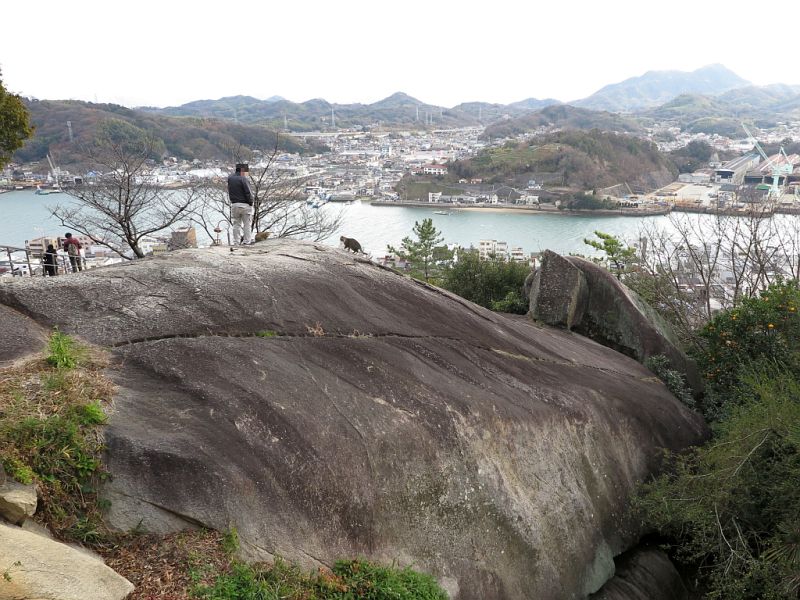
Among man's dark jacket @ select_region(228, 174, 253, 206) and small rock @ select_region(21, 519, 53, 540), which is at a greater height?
man's dark jacket @ select_region(228, 174, 253, 206)

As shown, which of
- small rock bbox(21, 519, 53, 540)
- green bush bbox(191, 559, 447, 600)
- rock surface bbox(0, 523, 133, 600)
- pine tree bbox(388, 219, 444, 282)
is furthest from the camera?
pine tree bbox(388, 219, 444, 282)

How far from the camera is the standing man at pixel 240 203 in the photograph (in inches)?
449

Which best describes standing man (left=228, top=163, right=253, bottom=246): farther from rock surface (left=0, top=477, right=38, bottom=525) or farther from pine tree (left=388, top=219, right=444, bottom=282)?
pine tree (left=388, top=219, right=444, bottom=282)

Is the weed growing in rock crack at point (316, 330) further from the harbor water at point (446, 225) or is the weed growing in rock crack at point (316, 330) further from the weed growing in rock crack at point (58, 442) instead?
the harbor water at point (446, 225)

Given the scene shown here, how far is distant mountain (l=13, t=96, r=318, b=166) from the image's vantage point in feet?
167

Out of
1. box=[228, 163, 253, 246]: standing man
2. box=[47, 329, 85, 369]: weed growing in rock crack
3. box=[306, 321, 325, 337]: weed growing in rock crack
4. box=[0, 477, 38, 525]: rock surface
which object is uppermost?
box=[228, 163, 253, 246]: standing man

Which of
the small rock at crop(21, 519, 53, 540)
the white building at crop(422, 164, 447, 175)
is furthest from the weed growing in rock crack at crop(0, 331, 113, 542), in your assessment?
the white building at crop(422, 164, 447, 175)

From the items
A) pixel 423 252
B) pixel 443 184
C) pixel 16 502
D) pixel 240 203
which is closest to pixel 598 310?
pixel 240 203

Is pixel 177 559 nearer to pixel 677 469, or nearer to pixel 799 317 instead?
pixel 677 469

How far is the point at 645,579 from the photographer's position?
8734 millimetres

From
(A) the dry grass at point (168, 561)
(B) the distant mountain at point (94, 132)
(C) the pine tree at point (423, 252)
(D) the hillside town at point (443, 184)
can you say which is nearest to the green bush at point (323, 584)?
(A) the dry grass at point (168, 561)

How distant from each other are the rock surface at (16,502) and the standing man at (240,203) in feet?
23.4

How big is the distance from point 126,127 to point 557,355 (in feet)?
168

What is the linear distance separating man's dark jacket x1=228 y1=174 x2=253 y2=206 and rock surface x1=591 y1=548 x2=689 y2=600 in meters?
9.20
